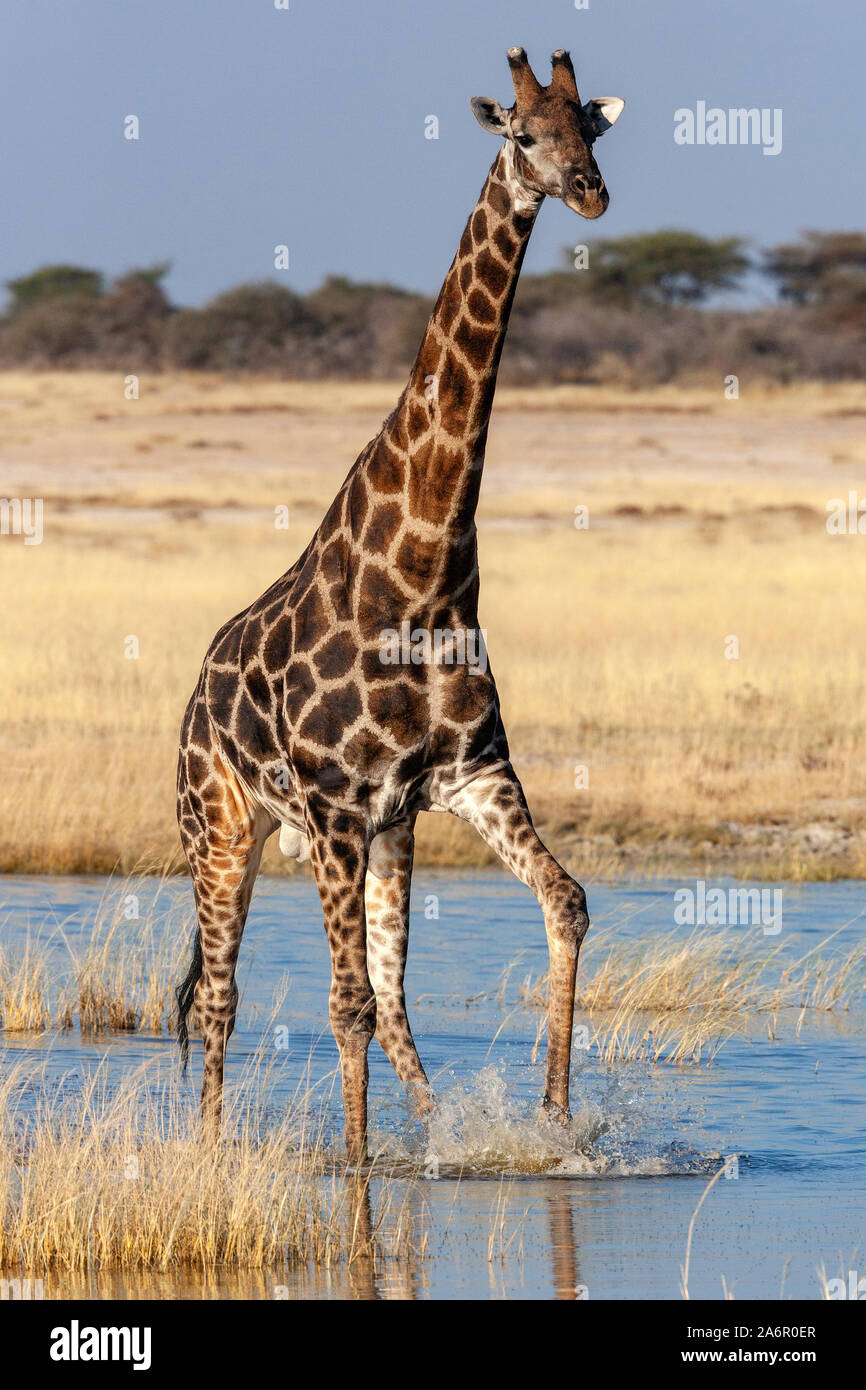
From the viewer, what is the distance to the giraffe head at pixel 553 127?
22.2ft

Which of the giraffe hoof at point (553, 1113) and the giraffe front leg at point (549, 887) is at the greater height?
the giraffe front leg at point (549, 887)

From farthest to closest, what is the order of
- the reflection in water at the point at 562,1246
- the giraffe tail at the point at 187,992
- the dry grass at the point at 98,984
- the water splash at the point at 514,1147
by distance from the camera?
the dry grass at the point at 98,984, the giraffe tail at the point at 187,992, the water splash at the point at 514,1147, the reflection in water at the point at 562,1246

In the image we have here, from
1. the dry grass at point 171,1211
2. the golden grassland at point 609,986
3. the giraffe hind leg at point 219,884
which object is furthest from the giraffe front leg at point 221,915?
the dry grass at point 171,1211

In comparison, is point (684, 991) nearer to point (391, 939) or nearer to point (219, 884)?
point (391, 939)

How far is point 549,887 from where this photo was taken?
7.47 metres

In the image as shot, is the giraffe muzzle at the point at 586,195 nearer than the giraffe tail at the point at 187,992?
Yes

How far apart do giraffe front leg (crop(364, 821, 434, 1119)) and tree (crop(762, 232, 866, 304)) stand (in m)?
57.9

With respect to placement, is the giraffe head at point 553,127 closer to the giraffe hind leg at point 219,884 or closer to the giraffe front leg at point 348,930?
the giraffe front leg at point 348,930

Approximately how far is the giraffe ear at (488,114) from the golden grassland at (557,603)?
20.7 feet

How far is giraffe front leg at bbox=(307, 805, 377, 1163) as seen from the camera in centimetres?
754

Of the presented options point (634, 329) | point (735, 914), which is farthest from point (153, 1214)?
point (634, 329)

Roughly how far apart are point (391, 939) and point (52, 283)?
213ft

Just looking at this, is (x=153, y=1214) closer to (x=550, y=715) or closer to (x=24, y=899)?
(x=24, y=899)

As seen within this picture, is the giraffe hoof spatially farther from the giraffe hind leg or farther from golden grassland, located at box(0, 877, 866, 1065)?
the giraffe hind leg
